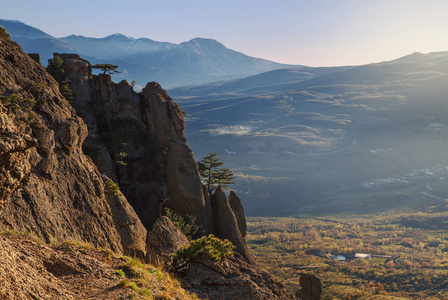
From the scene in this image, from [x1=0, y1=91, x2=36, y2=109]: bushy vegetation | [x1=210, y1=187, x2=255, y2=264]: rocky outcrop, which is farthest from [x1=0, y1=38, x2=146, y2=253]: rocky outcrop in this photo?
[x1=210, y1=187, x2=255, y2=264]: rocky outcrop

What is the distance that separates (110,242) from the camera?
20781mm

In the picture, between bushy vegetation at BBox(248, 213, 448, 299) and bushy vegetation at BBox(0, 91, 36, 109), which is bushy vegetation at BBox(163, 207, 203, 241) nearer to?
bushy vegetation at BBox(0, 91, 36, 109)

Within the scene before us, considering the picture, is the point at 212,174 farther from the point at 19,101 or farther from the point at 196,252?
the point at 19,101

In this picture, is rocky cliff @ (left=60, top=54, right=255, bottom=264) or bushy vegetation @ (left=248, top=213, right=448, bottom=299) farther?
bushy vegetation @ (left=248, top=213, right=448, bottom=299)

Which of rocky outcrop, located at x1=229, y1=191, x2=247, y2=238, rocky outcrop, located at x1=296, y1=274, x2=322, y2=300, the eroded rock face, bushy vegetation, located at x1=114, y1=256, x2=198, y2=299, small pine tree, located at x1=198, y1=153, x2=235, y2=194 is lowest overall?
rocky outcrop, located at x1=296, y1=274, x2=322, y2=300

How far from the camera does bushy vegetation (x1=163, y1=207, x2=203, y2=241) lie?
1359 inches

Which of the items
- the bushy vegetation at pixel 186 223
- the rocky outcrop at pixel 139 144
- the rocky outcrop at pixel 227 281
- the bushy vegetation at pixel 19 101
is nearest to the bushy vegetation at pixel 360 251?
the bushy vegetation at pixel 186 223

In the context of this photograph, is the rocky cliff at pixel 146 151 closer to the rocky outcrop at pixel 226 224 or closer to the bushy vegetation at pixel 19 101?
the rocky outcrop at pixel 226 224

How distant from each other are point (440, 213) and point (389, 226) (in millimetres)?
35032

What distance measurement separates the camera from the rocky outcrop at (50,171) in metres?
15.4

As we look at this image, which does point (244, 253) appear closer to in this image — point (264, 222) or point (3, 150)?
point (3, 150)

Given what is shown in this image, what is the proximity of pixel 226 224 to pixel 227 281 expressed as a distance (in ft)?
68.5

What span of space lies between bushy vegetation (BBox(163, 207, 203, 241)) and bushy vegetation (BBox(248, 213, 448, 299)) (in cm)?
3898

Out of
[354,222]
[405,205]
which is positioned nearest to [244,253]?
[354,222]
